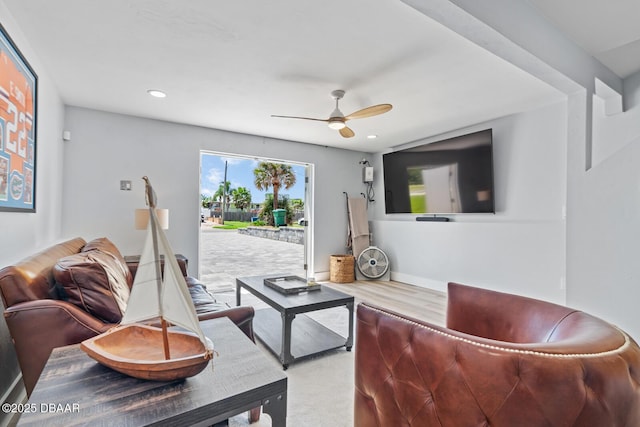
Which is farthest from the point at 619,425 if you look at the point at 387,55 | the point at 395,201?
the point at 395,201

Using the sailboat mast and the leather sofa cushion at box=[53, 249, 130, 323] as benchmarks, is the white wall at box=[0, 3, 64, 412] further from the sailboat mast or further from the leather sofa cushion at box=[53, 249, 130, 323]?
the sailboat mast

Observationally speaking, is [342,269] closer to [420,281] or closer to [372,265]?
[372,265]

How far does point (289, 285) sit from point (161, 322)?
5.84ft

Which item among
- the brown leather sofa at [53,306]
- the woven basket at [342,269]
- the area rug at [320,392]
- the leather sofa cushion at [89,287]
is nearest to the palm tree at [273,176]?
the woven basket at [342,269]

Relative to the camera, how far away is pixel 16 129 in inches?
70.4

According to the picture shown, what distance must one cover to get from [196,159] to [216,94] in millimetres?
1306

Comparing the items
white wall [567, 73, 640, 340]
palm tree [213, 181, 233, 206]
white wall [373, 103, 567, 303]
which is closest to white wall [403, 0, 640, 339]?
white wall [567, 73, 640, 340]

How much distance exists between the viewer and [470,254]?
12.9 feet

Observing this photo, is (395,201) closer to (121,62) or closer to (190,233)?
(190,233)

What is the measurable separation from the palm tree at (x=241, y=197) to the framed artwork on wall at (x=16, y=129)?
6671mm

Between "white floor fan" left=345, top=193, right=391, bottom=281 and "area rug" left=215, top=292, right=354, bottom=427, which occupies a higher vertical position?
"white floor fan" left=345, top=193, right=391, bottom=281

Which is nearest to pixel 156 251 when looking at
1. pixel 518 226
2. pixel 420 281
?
pixel 518 226

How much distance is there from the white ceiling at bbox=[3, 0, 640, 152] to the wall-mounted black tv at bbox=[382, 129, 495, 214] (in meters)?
0.50

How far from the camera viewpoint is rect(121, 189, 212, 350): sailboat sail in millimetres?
884
